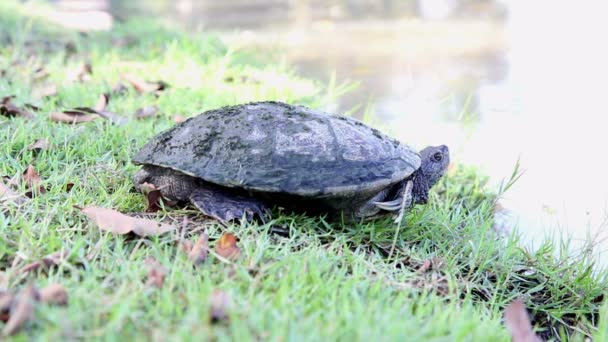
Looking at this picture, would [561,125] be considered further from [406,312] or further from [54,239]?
[54,239]

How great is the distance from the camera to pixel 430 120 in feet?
14.3

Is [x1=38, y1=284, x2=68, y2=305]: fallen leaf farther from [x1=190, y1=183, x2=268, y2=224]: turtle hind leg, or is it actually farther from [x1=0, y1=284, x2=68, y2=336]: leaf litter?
[x1=190, y1=183, x2=268, y2=224]: turtle hind leg

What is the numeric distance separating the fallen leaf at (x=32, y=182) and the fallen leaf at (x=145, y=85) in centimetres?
169

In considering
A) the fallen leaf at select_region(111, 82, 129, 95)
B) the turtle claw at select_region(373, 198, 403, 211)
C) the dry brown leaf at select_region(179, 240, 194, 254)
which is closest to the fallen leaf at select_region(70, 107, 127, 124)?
the fallen leaf at select_region(111, 82, 129, 95)

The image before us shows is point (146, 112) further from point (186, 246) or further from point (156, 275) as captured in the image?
point (156, 275)

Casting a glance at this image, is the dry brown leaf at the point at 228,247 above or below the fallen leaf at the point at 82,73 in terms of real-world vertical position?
above

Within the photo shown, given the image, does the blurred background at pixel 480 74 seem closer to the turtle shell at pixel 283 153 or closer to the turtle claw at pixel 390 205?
the turtle claw at pixel 390 205

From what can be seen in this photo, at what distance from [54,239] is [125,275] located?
342 millimetres

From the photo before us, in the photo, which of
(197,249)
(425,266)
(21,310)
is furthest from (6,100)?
(425,266)

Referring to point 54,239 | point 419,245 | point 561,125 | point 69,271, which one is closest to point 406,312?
point 419,245

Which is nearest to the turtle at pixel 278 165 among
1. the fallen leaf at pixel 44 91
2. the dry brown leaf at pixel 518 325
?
the dry brown leaf at pixel 518 325

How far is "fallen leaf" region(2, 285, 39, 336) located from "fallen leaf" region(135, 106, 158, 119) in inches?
85.6

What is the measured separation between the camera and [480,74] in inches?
221

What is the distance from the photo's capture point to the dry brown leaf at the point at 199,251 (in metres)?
1.87
